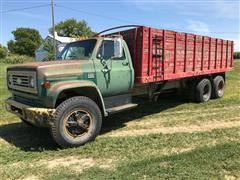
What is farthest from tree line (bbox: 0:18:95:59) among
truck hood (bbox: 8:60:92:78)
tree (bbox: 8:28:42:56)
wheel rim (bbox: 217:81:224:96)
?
truck hood (bbox: 8:60:92:78)

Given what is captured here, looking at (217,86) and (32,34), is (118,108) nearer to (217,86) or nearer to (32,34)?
(217,86)

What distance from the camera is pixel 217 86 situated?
39.3 feet

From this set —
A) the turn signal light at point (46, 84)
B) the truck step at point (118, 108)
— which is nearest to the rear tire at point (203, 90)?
the truck step at point (118, 108)

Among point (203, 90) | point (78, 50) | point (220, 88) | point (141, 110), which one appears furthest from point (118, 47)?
point (220, 88)

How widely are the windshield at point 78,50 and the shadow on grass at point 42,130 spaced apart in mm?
1798

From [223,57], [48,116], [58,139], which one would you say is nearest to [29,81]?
[48,116]

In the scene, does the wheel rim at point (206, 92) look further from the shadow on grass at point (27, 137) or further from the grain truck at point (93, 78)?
the shadow on grass at point (27, 137)

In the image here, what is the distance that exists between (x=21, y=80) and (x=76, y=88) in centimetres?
116

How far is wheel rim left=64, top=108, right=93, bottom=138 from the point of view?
6.32m

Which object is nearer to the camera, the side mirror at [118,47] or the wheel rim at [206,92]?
the side mirror at [118,47]

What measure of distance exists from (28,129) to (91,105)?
215 centimetres

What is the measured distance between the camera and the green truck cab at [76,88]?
20.0ft

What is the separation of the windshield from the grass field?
1.80 meters

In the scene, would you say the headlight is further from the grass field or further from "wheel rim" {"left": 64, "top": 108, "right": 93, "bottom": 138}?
the grass field
